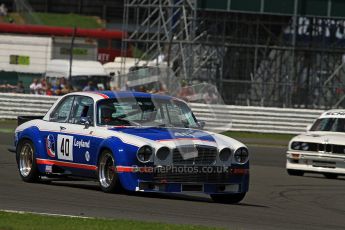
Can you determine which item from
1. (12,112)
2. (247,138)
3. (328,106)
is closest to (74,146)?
(247,138)

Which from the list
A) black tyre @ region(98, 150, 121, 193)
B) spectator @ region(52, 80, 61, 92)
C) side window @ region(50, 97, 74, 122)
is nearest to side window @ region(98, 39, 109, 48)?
spectator @ region(52, 80, 61, 92)

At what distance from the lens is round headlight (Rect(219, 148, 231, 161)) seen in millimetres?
12969

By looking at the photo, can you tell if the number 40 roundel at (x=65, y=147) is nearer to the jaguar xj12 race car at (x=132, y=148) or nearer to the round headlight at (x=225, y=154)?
the jaguar xj12 race car at (x=132, y=148)

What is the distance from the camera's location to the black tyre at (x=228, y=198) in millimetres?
13336

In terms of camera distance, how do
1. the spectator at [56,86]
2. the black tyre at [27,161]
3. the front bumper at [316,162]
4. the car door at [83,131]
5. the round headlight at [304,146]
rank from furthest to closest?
1. the spectator at [56,86]
2. the round headlight at [304,146]
3. the front bumper at [316,162]
4. the black tyre at [27,161]
5. the car door at [83,131]

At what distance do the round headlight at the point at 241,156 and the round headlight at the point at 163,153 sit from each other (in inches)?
35.2

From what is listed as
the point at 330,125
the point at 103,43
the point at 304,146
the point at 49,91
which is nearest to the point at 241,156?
the point at 304,146

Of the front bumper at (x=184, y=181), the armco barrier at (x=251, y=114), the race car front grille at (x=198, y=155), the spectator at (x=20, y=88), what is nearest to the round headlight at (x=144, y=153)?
the front bumper at (x=184, y=181)

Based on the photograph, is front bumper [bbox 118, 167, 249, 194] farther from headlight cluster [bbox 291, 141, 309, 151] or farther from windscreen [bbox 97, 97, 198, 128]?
headlight cluster [bbox 291, 141, 309, 151]

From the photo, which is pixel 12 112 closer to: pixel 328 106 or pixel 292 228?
pixel 328 106

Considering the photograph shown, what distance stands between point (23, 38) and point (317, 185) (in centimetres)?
2591

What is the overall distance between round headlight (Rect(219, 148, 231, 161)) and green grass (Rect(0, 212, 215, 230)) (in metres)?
3.09

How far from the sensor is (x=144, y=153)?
12734 mm

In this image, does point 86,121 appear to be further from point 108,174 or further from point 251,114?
point 251,114
